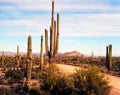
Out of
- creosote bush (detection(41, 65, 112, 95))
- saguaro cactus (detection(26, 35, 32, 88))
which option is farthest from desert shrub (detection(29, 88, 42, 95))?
saguaro cactus (detection(26, 35, 32, 88))

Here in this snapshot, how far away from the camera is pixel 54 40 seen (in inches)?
1058

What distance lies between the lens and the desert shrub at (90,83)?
1944 centimetres

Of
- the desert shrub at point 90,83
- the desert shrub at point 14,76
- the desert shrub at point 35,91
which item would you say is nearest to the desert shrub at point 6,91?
the desert shrub at point 35,91

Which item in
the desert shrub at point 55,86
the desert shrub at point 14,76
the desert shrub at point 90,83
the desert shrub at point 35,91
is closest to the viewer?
the desert shrub at point 90,83

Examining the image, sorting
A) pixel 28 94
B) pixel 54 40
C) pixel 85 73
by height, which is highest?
pixel 54 40

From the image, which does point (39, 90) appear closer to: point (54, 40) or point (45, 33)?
point (54, 40)

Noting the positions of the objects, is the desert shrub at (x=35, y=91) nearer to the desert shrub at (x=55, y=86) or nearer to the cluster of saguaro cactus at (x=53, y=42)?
the desert shrub at (x=55, y=86)

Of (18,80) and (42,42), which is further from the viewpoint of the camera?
(42,42)

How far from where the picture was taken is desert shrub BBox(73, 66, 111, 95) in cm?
1944

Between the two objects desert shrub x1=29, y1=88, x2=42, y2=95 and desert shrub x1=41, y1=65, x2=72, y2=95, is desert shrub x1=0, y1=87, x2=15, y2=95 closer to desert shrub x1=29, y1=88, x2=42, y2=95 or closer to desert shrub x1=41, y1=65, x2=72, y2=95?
desert shrub x1=29, y1=88, x2=42, y2=95

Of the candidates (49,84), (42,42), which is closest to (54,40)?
(42,42)

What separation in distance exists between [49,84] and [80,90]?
7.36ft

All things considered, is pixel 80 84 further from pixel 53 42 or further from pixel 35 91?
pixel 53 42

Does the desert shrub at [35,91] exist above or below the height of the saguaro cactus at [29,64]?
below
